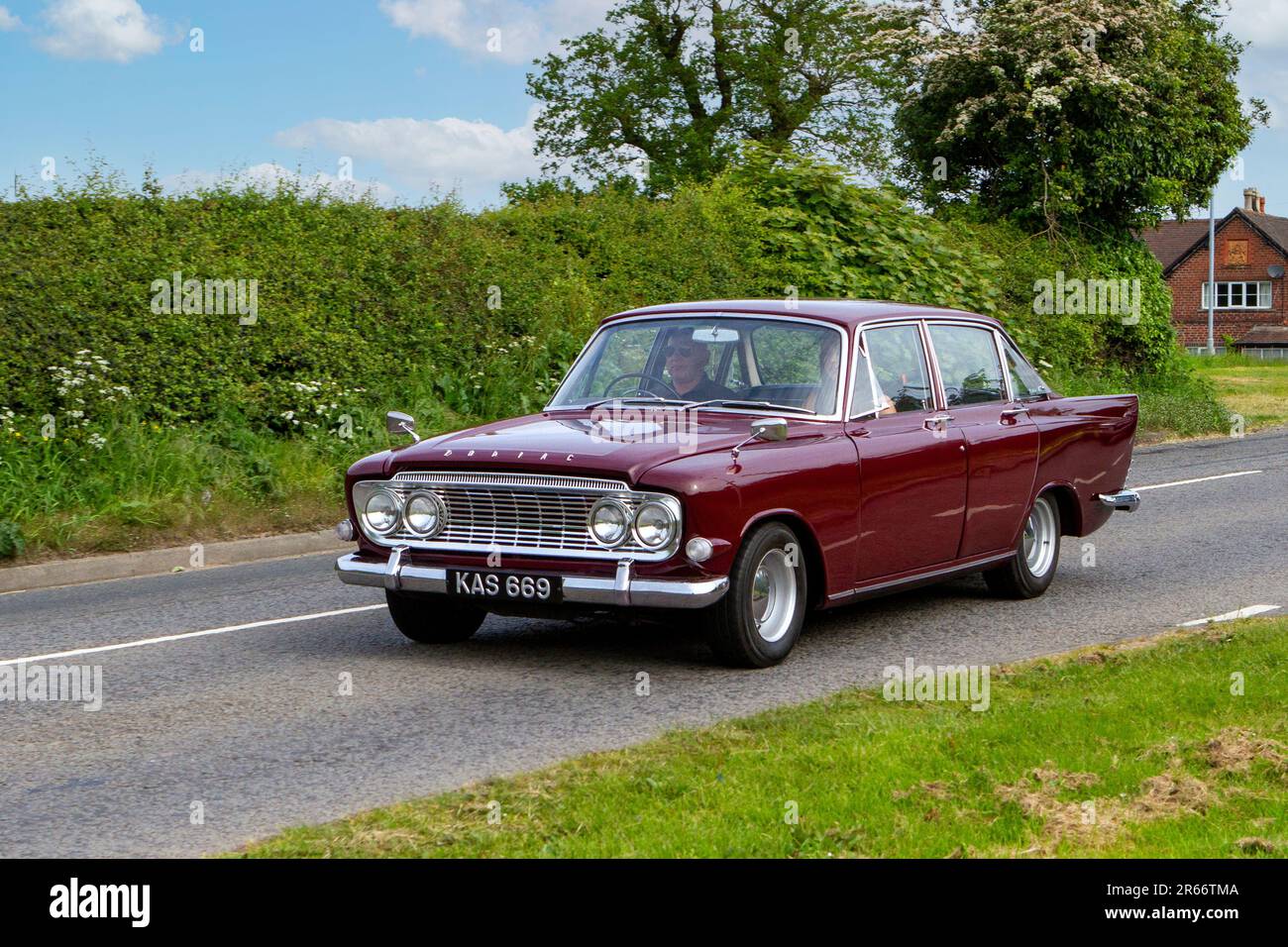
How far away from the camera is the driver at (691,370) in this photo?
29.0 feet

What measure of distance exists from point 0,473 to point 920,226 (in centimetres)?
1581

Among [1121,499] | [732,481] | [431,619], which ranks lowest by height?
[431,619]

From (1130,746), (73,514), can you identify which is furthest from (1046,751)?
(73,514)

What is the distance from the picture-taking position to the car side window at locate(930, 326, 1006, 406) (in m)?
9.69

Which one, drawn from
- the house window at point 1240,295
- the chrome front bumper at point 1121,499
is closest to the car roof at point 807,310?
the chrome front bumper at point 1121,499

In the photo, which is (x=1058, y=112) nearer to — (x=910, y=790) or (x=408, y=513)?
(x=408, y=513)

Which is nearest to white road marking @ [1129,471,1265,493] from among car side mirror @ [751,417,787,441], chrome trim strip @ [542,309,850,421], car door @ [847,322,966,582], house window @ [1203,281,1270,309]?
car door @ [847,322,966,582]

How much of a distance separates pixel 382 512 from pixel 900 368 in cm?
309

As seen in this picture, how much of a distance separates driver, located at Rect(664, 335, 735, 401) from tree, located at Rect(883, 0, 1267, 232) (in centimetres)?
2108

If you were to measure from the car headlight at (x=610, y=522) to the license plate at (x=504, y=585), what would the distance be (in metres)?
0.29

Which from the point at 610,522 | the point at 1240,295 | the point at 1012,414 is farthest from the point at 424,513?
the point at 1240,295

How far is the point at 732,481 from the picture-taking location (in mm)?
7602

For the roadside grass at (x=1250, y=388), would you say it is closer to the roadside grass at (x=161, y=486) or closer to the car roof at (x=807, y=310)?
the roadside grass at (x=161, y=486)

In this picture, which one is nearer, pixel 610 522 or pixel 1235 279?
pixel 610 522
